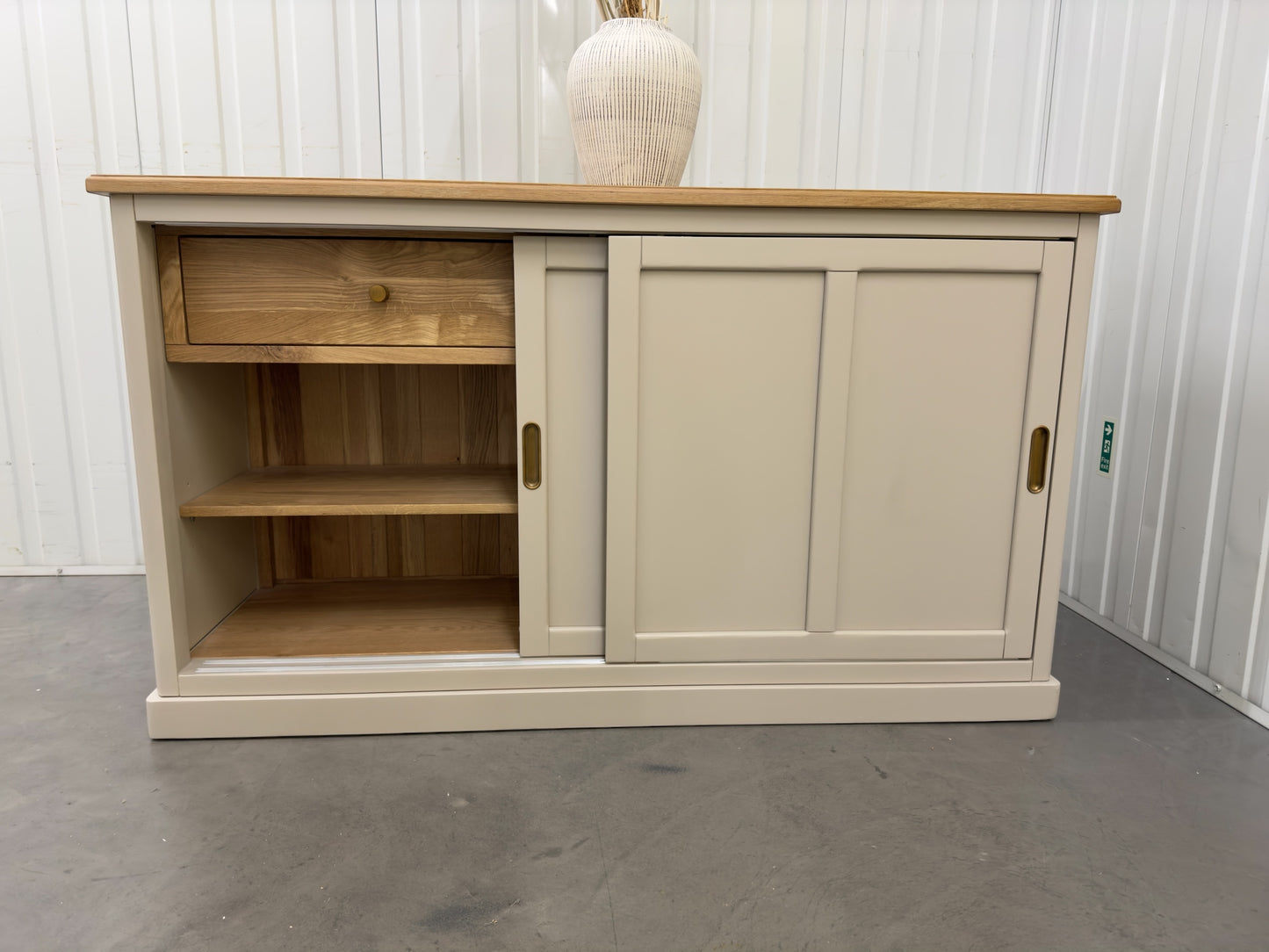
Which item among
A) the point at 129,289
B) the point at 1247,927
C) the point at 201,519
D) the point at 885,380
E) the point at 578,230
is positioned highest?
the point at 578,230

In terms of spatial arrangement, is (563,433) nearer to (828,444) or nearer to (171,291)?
(828,444)

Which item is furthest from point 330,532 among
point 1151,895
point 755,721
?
point 1151,895

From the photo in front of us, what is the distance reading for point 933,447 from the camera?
140 cm

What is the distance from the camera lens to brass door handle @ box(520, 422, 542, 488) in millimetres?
1357

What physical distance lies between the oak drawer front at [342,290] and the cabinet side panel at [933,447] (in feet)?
2.18

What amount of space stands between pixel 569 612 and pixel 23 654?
4.19 feet

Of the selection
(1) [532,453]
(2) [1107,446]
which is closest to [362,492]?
(1) [532,453]

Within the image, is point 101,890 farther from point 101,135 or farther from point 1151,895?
point 101,135

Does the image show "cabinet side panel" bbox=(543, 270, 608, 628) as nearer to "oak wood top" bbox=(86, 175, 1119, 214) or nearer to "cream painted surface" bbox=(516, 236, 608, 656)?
"cream painted surface" bbox=(516, 236, 608, 656)

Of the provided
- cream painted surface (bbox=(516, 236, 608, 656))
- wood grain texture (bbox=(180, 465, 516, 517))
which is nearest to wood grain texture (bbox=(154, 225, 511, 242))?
cream painted surface (bbox=(516, 236, 608, 656))

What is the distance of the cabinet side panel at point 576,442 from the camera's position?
134 centimetres

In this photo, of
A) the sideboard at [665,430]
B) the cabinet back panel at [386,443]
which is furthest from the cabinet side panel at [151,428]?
the cabinet back panel at [386,443]

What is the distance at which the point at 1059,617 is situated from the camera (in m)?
1.99

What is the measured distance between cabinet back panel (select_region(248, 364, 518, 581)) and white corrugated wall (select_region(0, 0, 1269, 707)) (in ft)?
2.14
